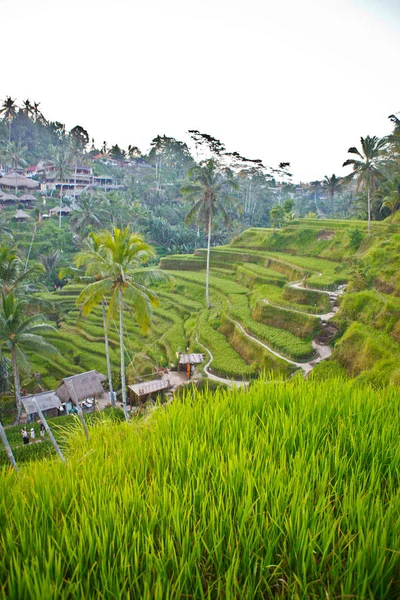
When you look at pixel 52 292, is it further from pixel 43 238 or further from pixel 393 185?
pixel 393 185

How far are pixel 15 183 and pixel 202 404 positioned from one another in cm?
4762

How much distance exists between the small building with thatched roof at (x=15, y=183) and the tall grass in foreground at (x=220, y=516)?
47940 millimetres

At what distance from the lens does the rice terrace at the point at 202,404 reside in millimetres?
2125

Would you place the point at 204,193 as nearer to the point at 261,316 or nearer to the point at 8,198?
the point at 261,316

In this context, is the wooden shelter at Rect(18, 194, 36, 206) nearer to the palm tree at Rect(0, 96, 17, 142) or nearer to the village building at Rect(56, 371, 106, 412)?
the palm tree at Rect(0, 96, 17, 142)

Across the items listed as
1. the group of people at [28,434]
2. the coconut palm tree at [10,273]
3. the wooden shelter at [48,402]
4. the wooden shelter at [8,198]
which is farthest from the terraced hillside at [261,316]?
the wooden shelter at [8,198]

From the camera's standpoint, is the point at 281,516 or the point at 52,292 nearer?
the point at 281,516

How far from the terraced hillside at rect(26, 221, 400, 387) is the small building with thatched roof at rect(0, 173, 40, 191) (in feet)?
75.2

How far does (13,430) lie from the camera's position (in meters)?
13.4

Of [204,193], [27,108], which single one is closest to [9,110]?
[27,108]

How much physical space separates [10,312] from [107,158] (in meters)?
58.5

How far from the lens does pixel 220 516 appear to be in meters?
2.39

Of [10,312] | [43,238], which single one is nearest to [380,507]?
[10,312]

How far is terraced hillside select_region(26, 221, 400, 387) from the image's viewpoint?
544 inches
